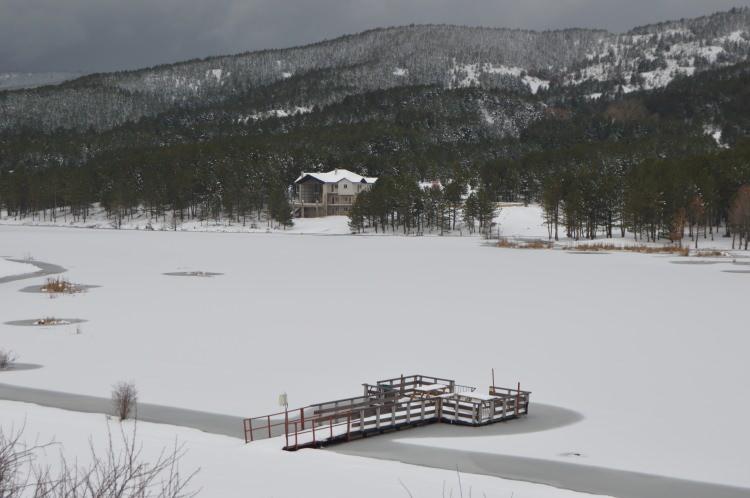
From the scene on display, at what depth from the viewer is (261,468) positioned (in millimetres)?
19328

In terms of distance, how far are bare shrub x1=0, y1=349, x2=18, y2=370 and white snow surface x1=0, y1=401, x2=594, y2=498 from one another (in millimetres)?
7620

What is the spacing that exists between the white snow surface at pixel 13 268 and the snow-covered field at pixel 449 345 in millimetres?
3879

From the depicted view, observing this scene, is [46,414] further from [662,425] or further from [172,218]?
[172,218]

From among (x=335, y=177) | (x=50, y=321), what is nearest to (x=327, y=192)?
(x=335, y=177)

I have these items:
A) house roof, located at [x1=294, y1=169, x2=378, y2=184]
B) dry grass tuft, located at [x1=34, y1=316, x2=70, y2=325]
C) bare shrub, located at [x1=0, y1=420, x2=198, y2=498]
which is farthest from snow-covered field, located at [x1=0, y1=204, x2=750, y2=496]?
house roof, located at [x1=294, y1=169, x2=378, y2=184]

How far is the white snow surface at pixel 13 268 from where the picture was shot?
65.7 m

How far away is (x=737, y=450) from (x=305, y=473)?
10924 millimetres

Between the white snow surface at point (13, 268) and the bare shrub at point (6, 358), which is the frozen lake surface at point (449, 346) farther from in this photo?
the white snow surface at point (13, 268)

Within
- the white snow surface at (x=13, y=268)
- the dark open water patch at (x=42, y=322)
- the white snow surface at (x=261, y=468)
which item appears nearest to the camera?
the white snow surface at (x=261, y=468)

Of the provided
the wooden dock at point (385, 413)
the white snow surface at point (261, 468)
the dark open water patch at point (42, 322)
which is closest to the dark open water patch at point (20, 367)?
the white snow surface at point (261, 468)

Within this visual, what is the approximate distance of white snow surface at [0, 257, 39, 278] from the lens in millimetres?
65688

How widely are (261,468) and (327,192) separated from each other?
531ft

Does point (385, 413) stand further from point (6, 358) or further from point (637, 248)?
point (637, 248)

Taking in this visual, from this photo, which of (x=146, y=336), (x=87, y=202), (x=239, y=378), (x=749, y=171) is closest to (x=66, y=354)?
(x=146, y=336)
